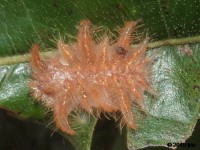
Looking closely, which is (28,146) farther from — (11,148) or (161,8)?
(161,8)

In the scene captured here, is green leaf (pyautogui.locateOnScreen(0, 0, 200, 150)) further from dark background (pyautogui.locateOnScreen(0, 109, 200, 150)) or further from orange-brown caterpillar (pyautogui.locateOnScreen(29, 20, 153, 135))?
dark background (pyautogui.locateOnScreen(0, 109, 200, 150))

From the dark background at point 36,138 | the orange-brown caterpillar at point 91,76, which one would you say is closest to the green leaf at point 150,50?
the orange-brown caterpillar at point 91,76

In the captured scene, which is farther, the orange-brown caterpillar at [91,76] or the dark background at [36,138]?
the dark background at [36,138]

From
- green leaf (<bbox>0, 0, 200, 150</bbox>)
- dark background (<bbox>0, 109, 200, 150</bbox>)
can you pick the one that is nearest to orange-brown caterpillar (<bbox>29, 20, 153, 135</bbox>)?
green leaf (<bbox>0, 0, 200, 150</bbox>)

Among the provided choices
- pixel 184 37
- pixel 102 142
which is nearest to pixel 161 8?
pixel 184 37

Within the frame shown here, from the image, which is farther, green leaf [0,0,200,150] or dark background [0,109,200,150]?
dark background [0,109,200,150]

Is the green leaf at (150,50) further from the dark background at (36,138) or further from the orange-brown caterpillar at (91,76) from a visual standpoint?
the dark background at (36,138)
